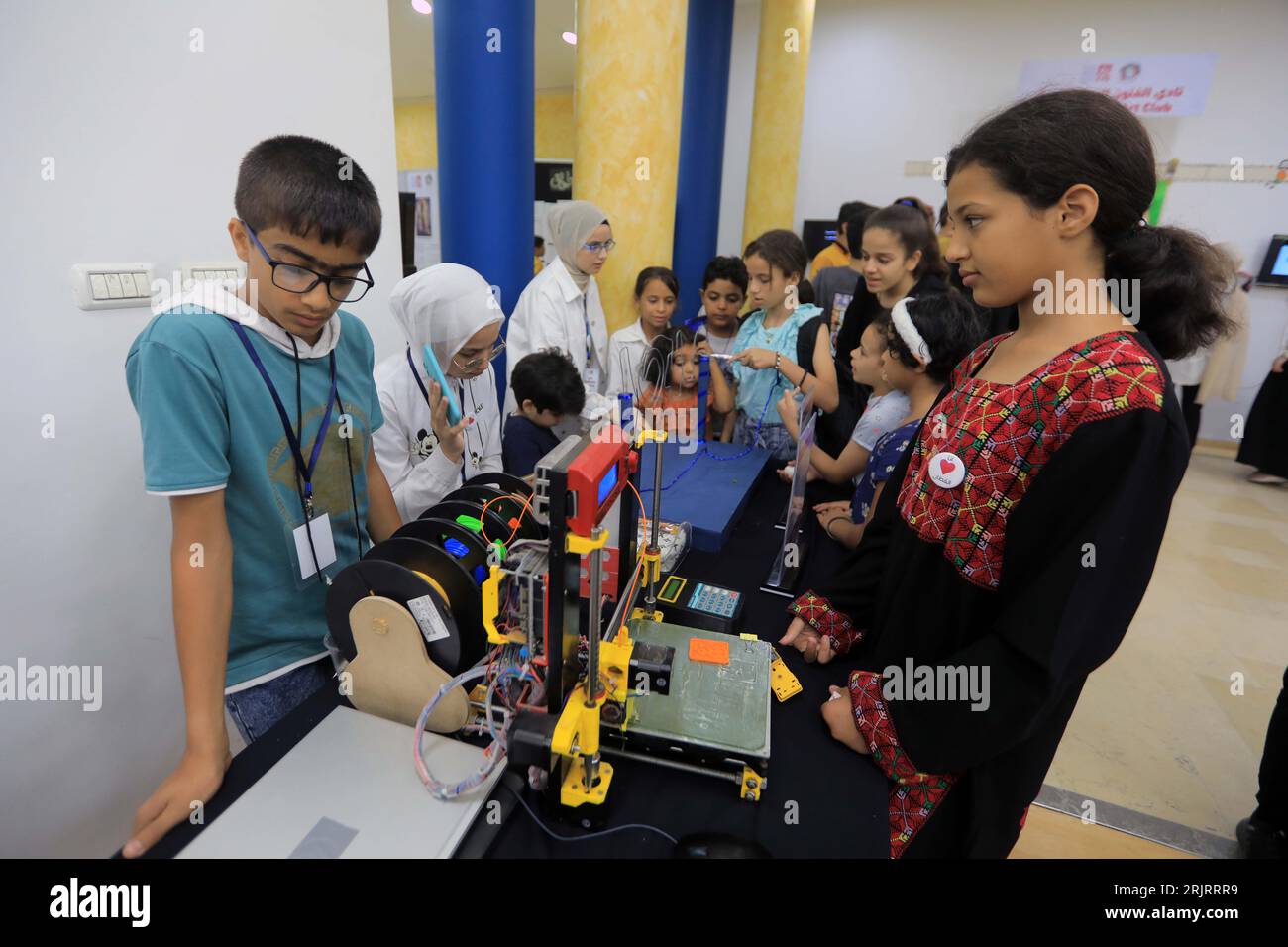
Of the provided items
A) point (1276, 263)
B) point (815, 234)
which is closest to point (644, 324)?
point (815, 234)

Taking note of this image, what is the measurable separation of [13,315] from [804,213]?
6.57m

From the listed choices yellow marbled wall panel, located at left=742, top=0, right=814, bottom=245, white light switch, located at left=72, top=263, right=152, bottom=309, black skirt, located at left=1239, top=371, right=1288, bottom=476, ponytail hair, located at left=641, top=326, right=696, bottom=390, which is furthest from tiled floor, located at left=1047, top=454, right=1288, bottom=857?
yellow marbled wall panel, located at left=742, top=0, right=814, bottom=245

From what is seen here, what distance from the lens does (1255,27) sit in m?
5.05

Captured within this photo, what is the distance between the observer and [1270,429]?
4.90m

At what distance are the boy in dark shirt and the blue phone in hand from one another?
41 cm

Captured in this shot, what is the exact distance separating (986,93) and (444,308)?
6.37m

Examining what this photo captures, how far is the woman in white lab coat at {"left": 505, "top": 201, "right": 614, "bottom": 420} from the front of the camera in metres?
2.64

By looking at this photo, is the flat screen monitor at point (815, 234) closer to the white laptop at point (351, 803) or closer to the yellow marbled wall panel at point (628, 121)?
the yellow marbled wall panel at point (628, 121)

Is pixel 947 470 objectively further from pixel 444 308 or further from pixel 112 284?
pixel 112 284

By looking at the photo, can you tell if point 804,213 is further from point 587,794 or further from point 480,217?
point 587,794

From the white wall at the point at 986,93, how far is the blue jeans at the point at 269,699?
6180mm

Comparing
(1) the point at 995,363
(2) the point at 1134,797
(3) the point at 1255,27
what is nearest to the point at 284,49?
(1) the point at 995,363

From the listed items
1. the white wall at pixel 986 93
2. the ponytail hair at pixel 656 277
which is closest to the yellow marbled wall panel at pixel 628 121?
the ponytail hair at pixel 656 277

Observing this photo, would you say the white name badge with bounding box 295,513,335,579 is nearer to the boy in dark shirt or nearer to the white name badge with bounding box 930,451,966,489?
the boy in dark shirt
